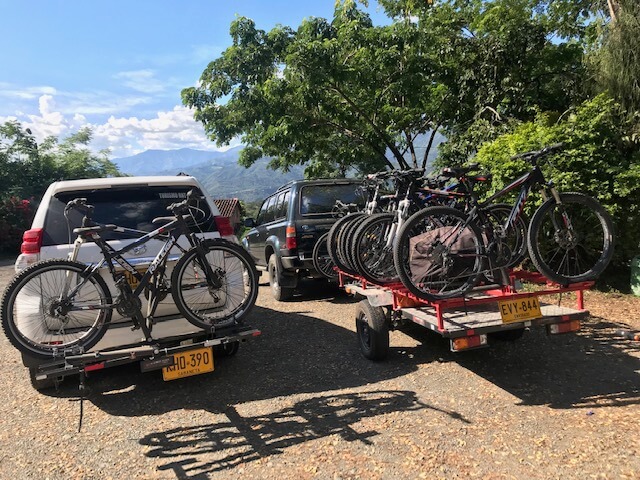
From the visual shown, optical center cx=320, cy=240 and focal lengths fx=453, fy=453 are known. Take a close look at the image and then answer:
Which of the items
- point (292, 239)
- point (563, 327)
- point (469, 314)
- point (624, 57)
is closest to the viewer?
point (563, 327)

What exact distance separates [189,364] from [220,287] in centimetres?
75

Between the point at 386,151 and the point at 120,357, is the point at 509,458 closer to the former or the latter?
the point at 120,357

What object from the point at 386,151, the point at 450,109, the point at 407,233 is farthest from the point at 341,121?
the point at 407,233

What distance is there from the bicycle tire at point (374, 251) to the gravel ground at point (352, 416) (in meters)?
0.89

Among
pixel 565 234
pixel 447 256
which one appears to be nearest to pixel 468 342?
pixel 447 256

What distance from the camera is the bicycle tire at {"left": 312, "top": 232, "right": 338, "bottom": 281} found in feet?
23.0

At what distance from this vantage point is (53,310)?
3.63 meters

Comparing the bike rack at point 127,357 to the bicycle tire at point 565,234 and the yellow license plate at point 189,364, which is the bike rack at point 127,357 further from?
the bicycle tire at point 565,234

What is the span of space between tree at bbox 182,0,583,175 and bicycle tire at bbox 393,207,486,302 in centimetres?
737

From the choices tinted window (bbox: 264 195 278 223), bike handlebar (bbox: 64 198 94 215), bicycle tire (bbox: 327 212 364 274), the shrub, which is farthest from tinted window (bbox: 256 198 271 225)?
bike handlebar (bbox: 64 198 94 215)

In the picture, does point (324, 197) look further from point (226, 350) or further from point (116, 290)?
point (116, 290)

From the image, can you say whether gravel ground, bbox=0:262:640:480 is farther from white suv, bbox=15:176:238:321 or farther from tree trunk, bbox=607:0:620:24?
tree trunk, bbox=607:0:620:24

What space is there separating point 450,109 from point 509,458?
1126cm

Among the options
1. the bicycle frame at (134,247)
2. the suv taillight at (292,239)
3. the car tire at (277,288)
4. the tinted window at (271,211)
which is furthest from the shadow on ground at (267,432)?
the tinted window at (271,211)
